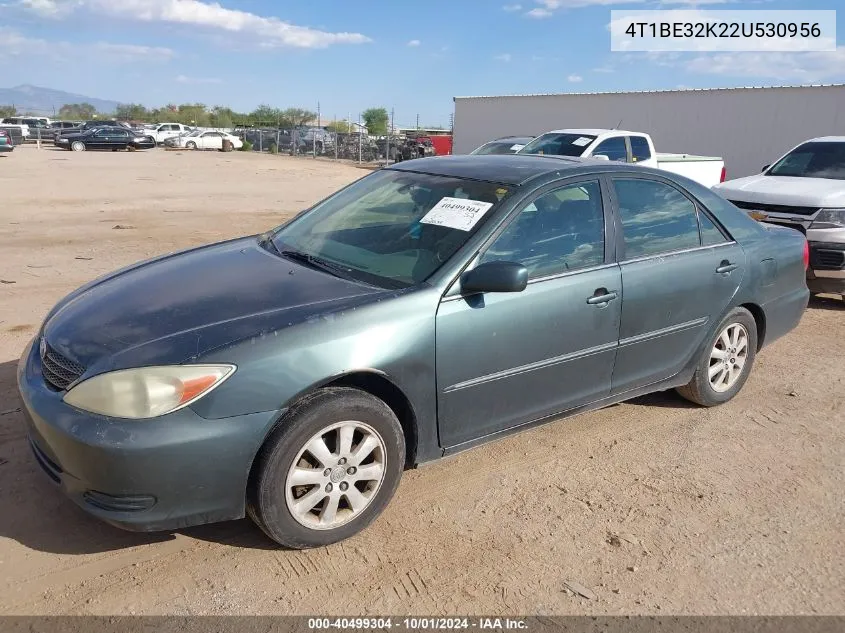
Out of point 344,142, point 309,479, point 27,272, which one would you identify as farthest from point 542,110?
point 309,479

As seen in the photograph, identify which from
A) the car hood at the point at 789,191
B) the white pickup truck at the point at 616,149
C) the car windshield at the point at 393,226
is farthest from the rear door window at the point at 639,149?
the car windshield at the point at 393,226

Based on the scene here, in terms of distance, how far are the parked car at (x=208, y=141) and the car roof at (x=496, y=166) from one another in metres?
43.9

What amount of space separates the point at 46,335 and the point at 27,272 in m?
5.36

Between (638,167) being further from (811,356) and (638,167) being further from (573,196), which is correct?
(811,356)

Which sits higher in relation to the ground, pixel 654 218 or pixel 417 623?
pixel 654 218

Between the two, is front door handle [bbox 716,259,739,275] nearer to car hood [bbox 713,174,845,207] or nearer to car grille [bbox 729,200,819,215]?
car grille [bbox 729,200,819,215]

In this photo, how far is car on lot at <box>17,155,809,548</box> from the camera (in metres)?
2.73

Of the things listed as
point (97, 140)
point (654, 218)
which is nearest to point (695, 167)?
point (654, 218)

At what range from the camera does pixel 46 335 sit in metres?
3.27

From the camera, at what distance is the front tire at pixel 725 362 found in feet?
14.9

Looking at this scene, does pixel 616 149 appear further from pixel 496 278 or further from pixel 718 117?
pixel 718 117

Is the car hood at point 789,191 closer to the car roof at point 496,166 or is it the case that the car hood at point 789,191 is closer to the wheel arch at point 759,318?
the wheel arch at point 759,318

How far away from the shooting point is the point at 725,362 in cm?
469

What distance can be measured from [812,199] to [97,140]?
124ft
